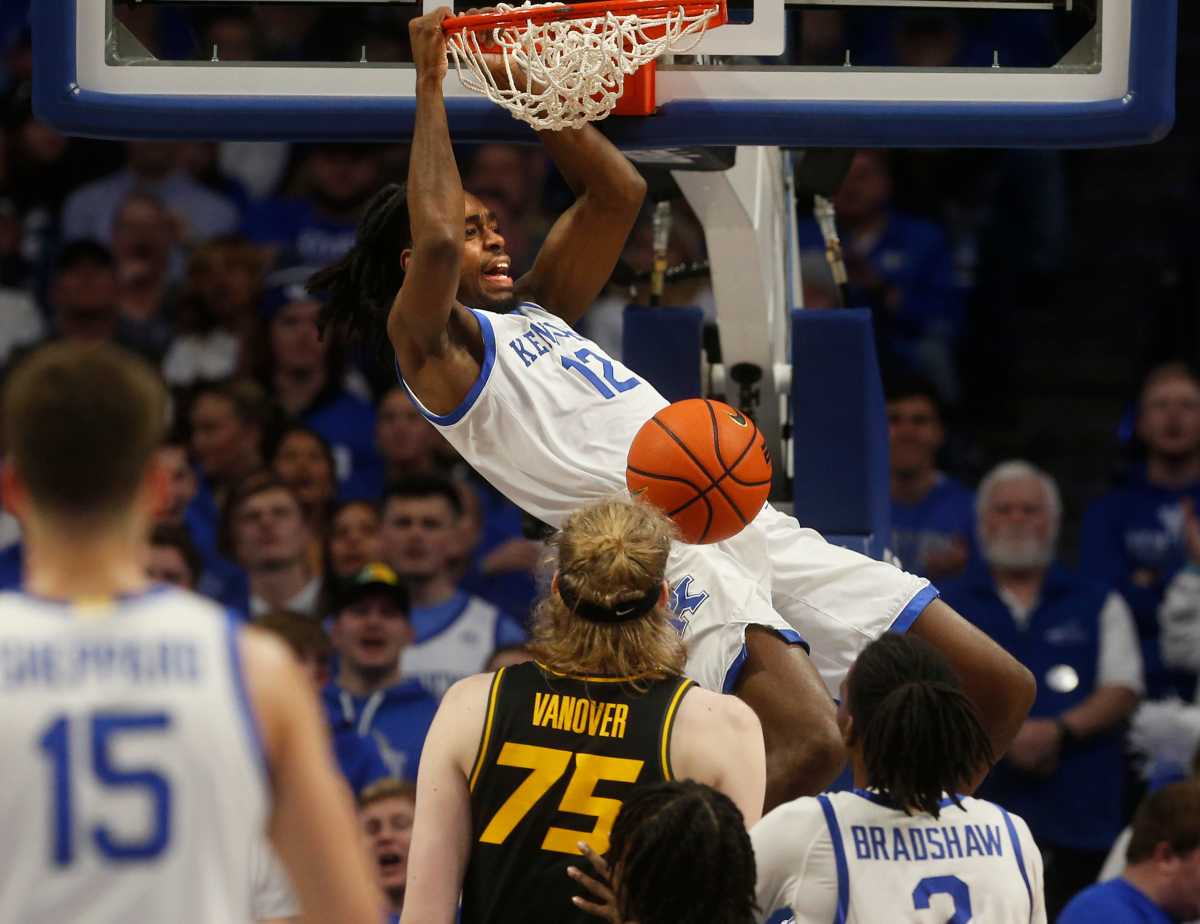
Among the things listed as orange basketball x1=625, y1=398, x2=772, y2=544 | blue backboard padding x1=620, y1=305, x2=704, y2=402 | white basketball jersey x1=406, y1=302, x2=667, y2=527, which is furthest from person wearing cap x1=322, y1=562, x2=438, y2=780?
orange basketball x1=625, y1=398, x2=772, y2=544

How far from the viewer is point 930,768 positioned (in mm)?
3641

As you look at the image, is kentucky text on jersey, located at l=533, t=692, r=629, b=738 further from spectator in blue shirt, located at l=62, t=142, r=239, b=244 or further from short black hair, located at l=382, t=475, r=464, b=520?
spectator in blue shirt, located at l=62, t=142, r=239, b=244

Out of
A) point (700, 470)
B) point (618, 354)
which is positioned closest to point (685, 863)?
point (700, 470)

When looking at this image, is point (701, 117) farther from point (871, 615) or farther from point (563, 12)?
point (871, 615)

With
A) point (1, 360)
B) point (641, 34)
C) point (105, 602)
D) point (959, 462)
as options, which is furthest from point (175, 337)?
point (105, 602)

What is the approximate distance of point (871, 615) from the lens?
15.9 ft

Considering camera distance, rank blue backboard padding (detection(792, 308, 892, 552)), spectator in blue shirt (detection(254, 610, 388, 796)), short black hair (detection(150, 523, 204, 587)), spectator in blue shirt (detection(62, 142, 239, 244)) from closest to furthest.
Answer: blue backboard padding (detection(792, 308, 892, 552)) → spectator in blue shirt (detection(254, 610, 388, 796)) → short black hair (detection(150, 523, 204, 587)) → spectator in blue shirt (detection(62, 142, 239, 244))

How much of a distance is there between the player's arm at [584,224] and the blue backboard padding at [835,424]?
651 millimetres

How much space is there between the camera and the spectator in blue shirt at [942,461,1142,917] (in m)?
7.42

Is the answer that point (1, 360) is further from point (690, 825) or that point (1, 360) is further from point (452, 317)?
point (690, 825)

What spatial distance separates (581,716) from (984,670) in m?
1.64

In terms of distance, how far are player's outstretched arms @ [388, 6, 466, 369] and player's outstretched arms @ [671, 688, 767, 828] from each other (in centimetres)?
123

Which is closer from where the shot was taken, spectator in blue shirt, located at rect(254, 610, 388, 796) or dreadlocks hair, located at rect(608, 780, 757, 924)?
dreadlocks hair, located at rect(608, 780, 757, 924)

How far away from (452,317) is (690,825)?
1779 mm
